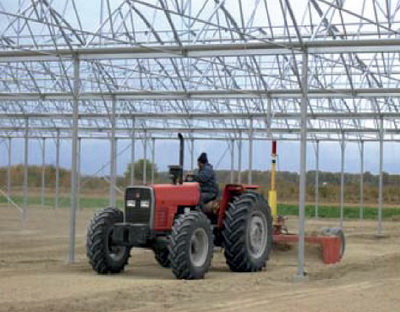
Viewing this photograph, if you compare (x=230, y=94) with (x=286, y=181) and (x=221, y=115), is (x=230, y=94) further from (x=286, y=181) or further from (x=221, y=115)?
(x=286, y=181)

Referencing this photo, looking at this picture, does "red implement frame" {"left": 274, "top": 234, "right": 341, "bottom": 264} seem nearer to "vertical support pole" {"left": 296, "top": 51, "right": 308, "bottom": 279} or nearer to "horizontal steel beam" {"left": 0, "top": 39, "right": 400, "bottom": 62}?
"vertical support pole" {"left": 296, "top": 51, "right": 308, "bottom": 279}

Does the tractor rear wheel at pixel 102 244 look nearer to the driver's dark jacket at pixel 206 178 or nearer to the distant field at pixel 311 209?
the driver's dark jacket at pixel 206 178

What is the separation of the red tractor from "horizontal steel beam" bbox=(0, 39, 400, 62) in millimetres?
2144

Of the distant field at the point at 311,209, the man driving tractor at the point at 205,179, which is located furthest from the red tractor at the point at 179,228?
the distant field at the point at 311,209

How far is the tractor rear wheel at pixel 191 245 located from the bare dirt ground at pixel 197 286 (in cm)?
35

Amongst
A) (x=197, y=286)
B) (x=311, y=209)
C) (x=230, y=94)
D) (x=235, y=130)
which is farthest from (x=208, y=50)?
(x=311, y=209)

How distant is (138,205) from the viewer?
54.3ft

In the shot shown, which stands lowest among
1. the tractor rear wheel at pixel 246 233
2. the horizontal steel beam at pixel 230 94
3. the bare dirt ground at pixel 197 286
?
the bare dirt ground at pixel 197 286

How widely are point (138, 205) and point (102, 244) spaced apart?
982mm

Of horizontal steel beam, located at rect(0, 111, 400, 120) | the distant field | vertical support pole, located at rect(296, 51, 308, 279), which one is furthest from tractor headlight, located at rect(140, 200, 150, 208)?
the distant field

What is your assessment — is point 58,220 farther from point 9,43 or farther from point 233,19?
point 233,19

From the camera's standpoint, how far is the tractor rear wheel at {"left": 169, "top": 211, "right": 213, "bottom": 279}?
1565cm

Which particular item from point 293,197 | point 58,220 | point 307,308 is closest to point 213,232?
point 307,308

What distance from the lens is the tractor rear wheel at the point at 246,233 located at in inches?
682
